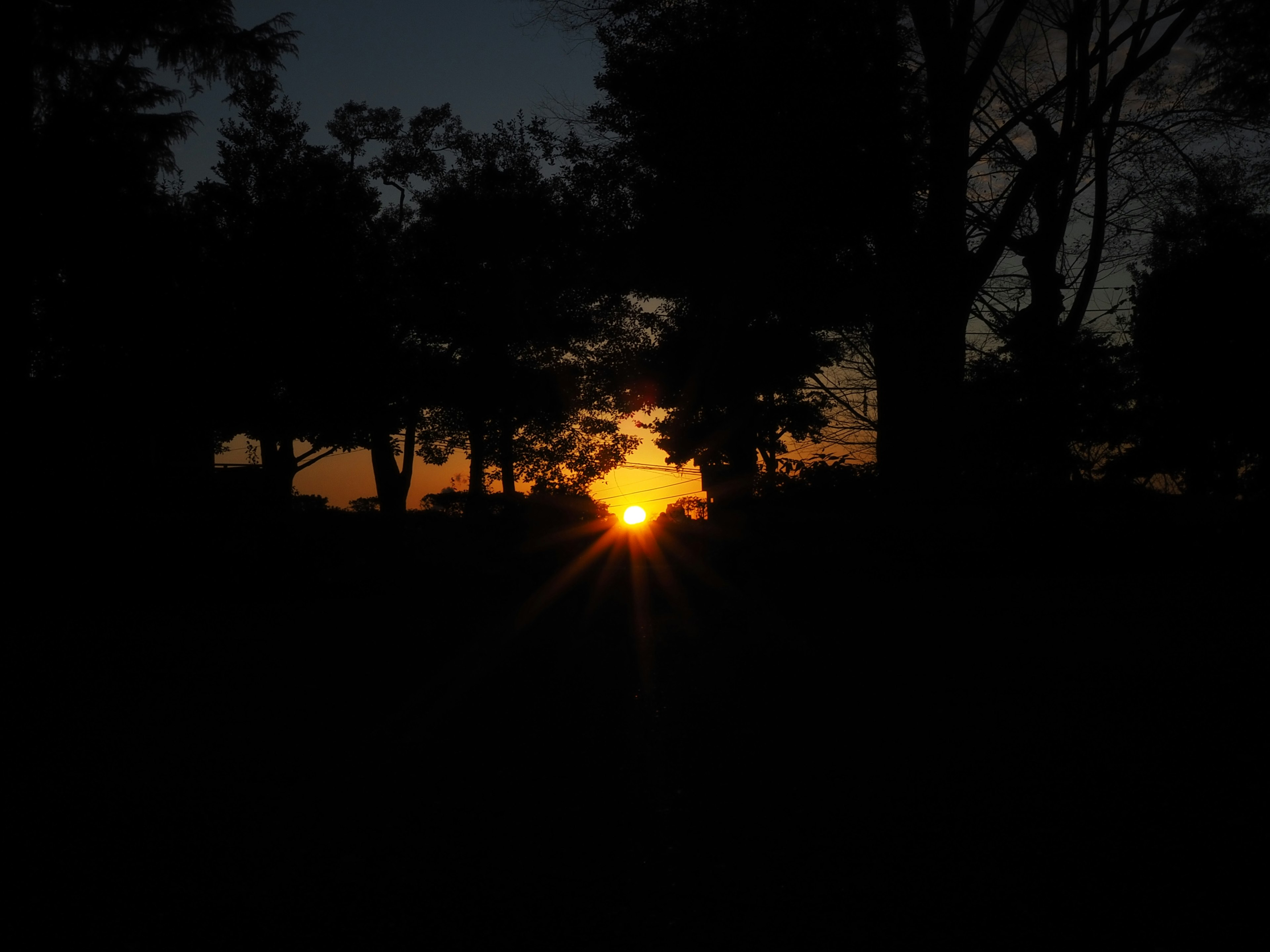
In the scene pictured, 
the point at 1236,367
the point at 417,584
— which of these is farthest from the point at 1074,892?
the point at 1236,367

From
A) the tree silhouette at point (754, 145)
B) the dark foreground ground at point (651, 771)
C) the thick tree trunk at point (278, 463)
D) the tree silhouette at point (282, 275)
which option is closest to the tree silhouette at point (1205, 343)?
the tree silhouette at point (754, 145)

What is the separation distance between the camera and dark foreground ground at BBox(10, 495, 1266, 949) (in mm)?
2869

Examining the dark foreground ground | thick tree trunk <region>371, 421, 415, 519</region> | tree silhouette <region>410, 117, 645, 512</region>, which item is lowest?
the dark foreground ground

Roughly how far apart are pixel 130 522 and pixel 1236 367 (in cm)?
2173

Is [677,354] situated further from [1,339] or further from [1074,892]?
[1074,892]

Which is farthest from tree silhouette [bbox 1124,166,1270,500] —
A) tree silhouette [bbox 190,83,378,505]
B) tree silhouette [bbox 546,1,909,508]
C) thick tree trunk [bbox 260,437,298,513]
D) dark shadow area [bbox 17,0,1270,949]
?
thick tree trunk [bbox 260,437,298,513]

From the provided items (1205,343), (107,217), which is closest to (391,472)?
(107,217)

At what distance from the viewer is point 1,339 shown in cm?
1431

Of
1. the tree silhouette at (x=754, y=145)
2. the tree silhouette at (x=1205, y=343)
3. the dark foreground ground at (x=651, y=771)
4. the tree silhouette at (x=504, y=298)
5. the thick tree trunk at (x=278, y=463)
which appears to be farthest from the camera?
the tree silhouette at (x=504, y=298)

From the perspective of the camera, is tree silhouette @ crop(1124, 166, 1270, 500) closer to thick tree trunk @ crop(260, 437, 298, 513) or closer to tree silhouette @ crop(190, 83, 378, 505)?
tree silhouette @ crop(190, 83, 378, 505)

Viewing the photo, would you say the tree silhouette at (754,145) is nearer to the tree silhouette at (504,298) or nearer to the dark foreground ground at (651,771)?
the dark foreground ground at (651,771)

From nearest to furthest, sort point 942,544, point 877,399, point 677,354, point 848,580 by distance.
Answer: point 848,580 → point 942,544 → point 877,399 → point 677,354

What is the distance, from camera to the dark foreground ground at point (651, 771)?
287cm

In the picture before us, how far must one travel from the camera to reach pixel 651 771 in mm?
4188
